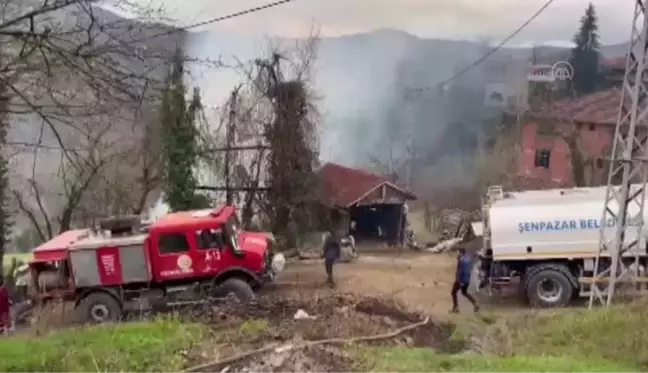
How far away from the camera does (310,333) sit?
8203mm

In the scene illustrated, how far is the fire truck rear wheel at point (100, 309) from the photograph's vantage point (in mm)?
15328

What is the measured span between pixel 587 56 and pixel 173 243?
45440 mm

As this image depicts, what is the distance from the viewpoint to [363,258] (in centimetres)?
2292

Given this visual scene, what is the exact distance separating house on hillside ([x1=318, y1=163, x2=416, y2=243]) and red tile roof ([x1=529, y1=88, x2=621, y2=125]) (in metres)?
12.5

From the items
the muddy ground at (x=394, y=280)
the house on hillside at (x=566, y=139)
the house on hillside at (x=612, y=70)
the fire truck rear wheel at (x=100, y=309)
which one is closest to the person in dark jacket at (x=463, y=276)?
the muddy ground at (x=394, y=280)

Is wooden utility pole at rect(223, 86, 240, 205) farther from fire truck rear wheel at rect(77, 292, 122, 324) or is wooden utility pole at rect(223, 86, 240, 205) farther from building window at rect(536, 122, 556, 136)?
building window at rect(536, 122, 556, 136)

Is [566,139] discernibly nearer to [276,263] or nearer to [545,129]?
[545,129]

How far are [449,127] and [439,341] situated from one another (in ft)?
A: 166

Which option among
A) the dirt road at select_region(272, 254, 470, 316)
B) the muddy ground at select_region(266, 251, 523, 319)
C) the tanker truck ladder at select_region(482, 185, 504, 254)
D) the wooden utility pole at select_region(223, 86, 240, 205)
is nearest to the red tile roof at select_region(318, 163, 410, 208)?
the wooden utility pole at select_region(223, 86, 240, 205)

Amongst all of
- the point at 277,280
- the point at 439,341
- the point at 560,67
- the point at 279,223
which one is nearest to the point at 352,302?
the point at 439,341

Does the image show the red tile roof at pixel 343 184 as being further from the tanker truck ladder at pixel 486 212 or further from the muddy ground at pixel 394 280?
the tanker truck ladder at pixel 486 212

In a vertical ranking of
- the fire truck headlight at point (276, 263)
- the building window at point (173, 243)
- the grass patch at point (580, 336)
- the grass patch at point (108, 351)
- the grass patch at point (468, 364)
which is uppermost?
the building window at point (173, 243)

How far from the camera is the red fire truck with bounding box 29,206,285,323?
15.2m

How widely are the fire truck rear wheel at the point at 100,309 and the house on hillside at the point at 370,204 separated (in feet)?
46.8
